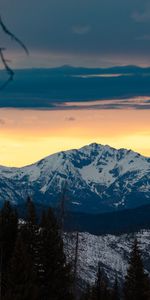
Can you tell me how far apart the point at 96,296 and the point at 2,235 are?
12.0 meters

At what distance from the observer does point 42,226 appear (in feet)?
195

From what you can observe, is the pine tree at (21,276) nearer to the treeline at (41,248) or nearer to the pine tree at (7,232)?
the treeline at (41,248)

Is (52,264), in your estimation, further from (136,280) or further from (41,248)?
(136,280)

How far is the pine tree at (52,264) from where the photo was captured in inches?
2302

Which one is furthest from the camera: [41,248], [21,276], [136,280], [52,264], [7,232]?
[136,280]

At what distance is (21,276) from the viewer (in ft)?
168

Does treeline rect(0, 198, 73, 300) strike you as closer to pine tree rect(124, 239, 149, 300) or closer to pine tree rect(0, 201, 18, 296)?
pine tree rect(0, 201, 18, 296)

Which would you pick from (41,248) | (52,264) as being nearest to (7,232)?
(41,248)

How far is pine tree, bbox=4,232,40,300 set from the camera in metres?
50.8

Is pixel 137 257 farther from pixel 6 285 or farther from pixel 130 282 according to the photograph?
pixel 6 285

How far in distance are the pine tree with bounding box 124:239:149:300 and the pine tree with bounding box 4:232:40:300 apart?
1819 cm

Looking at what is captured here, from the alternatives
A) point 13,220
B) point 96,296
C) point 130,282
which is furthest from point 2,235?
point 130,282

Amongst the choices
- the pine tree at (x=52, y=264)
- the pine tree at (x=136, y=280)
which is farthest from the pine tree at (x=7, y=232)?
the pine tree at (x=136, y=280)

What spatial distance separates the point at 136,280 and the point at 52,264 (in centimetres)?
1301
